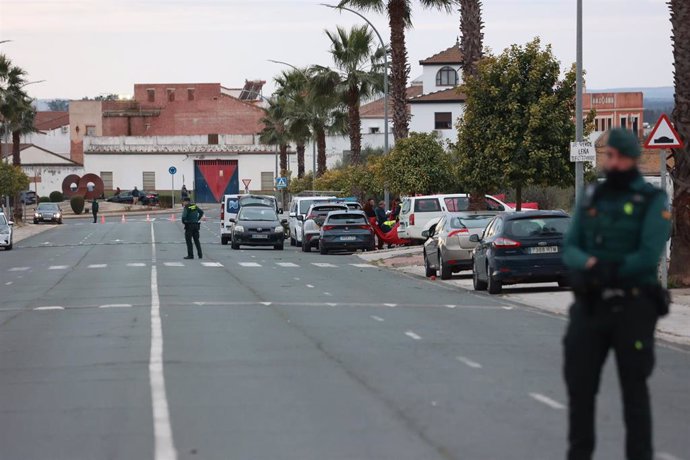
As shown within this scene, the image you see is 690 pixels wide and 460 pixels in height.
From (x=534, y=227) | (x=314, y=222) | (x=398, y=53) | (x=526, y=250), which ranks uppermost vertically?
(x=398, y=53)

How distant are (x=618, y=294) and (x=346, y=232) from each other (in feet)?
125

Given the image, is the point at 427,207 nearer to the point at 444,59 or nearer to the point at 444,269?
the point at 444,269

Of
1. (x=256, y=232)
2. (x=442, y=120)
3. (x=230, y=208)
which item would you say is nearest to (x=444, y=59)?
(x=442, y=120)

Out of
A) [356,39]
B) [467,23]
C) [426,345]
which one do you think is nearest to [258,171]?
[356,39]

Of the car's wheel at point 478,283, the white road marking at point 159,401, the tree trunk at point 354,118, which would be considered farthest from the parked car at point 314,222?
the white road marking at point 159,401

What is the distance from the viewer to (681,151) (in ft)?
79.8

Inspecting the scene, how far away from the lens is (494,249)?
24500 millimetres

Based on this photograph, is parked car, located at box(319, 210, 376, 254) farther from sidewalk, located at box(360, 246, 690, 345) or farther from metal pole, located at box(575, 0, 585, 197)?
metal pole, located at box(575, 0, 585, 197)

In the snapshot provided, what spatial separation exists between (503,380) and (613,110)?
10249 cm

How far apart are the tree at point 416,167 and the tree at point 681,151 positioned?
27342mm

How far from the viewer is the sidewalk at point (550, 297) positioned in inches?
700

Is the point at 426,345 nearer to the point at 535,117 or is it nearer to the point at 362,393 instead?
the point at 362,393

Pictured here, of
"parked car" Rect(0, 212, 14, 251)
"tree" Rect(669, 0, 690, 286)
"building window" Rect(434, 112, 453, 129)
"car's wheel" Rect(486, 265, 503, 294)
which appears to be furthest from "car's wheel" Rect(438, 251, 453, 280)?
"building window" Rect(434, 112, 453, 129)

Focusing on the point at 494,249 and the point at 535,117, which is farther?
the point at 535,117
